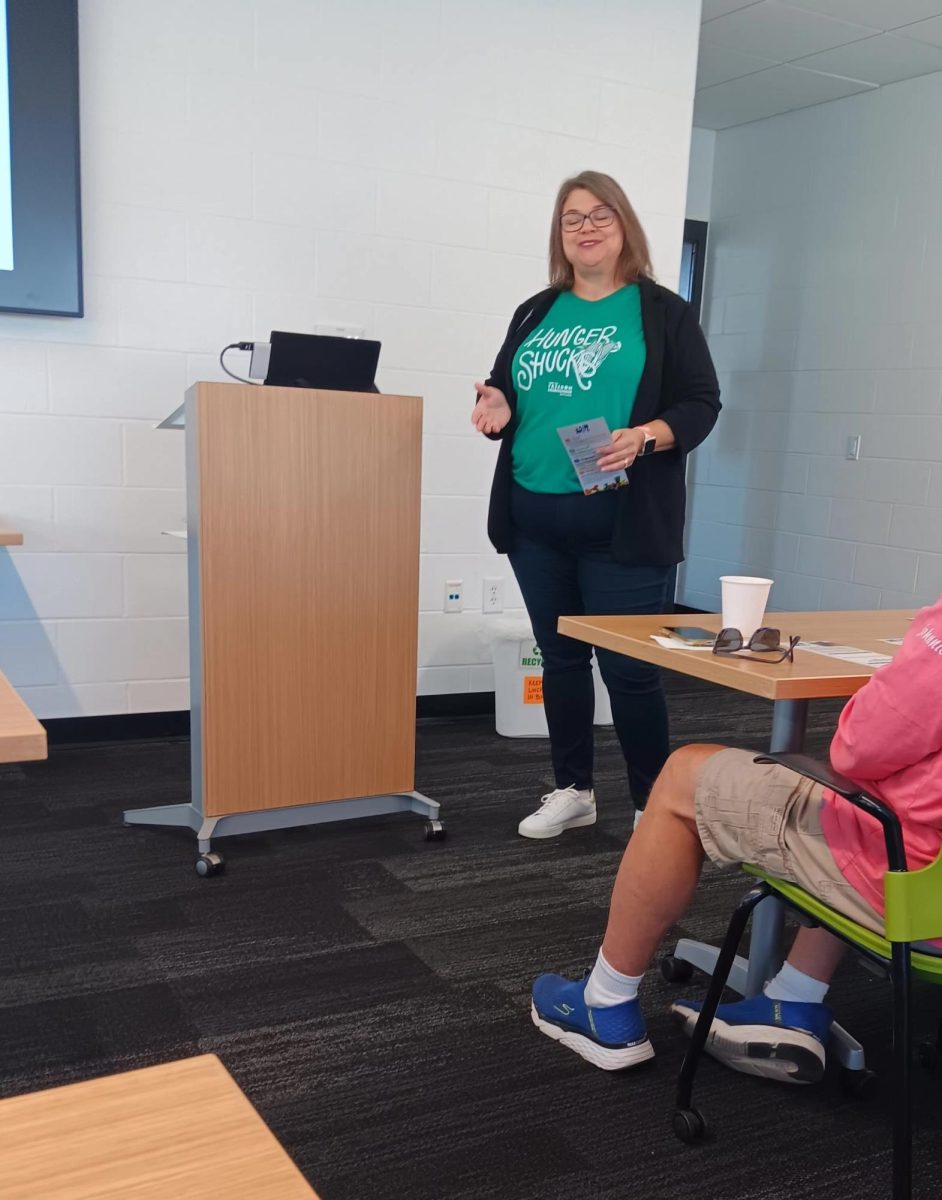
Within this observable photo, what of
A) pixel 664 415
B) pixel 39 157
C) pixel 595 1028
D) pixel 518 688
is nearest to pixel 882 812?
pixel 595 1028

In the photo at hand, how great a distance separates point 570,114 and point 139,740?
2.68 m

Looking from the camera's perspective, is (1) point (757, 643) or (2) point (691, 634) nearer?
(1) point (757, 643)

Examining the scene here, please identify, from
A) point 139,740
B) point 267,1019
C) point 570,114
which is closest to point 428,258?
point 570,114

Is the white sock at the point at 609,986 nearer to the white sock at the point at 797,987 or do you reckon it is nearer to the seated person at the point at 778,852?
the seated person at the point at 778,852

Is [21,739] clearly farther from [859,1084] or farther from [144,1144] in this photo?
[859,1084]

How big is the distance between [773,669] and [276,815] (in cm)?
152

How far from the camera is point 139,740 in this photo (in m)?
3.47

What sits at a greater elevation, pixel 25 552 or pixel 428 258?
pixel 428 258

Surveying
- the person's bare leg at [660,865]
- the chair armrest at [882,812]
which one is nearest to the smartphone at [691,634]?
the person's bare leg at [660,865]

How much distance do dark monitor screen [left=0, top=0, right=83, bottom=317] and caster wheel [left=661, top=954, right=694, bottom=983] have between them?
2.47 metres

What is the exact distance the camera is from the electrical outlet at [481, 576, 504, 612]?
393 cm

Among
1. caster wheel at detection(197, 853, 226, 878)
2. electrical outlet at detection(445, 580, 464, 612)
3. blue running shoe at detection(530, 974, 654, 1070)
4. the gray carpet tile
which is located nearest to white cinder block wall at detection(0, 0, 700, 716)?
electrical outlet at detection(445, 580, 464, 612)

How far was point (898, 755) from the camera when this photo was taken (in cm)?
119

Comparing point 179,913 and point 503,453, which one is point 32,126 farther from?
point 179,913
